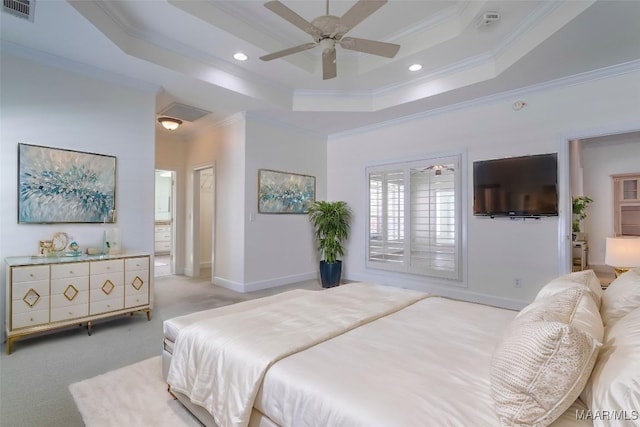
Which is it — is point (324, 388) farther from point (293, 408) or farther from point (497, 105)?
point (497, 105)

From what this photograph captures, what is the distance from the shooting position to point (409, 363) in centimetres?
129

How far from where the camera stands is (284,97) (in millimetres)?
4613

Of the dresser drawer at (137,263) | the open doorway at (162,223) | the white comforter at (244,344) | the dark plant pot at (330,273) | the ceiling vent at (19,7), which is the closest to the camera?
the white comforter at (244,344)

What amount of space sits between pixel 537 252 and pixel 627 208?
4538 mm

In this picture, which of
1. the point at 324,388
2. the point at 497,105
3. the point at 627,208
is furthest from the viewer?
the point at 627,208

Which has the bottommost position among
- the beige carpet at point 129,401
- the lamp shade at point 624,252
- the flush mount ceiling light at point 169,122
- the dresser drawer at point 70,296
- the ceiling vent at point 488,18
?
the beige carpet at point 129,401

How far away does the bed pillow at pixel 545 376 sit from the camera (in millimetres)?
Answer: 908

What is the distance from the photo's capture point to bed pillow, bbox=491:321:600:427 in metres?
0.91

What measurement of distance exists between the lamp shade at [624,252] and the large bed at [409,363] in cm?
108

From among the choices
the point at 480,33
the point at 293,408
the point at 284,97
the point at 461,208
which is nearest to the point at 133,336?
the point at 293,408

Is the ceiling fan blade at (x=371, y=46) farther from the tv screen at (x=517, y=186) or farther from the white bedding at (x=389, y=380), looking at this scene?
the tv screen at (x=517, y=186)

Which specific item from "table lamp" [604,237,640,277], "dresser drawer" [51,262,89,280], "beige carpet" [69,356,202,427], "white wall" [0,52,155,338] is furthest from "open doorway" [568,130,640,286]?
"dresser drawer" [51,262,89,280]

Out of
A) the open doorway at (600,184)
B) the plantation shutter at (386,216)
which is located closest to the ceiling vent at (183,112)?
the plantation shutter at (386,216)

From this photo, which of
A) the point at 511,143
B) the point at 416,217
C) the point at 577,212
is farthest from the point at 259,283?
the point at 577,212
